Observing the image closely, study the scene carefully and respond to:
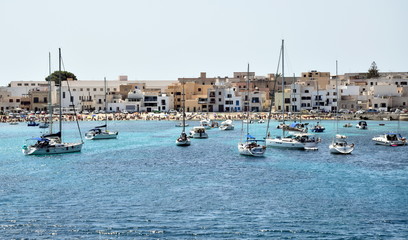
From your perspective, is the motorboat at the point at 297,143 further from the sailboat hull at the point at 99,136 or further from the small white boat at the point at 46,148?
the sailboat hull at the point at 99,136

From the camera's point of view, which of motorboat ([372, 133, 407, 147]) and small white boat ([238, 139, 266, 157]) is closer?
small white boat ([238, 139, 266, 157])

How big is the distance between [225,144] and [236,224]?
4195 centimetres

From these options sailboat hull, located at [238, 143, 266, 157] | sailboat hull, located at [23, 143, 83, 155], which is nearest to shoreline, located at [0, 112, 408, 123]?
sailboat hull, located at [238, 143, 266, 157]

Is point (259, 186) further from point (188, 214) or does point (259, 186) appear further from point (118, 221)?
point (118, 221)

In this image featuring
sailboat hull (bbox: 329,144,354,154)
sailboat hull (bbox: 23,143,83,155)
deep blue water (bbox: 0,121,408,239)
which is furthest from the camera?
sailboat hull (bbox: 329,144,354,154)

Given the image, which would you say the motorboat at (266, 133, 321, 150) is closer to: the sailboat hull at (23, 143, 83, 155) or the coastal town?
the sailboat hull at (23, 143, 83, 155)

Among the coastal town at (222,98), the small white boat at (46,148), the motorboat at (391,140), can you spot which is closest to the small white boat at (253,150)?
the small white boat at (46,148)

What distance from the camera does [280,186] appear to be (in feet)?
131

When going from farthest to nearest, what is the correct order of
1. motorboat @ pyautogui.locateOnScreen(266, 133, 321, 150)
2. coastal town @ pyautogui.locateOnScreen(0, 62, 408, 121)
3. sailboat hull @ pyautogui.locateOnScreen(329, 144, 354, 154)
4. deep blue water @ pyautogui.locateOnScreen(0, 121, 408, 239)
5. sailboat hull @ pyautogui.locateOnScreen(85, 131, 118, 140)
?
coastal town @ pyautogui.locateOnScreen(0, 62, 408, 121) → sailboat hull @ pyautogui.locateOnScreen(85, 131, 118, 140) → motorboat @ pyautogui.locateOnScreen(266, 133, 321, 150) → sailboat hull @ pyautogui.locateOnScreen(329, 144, 354, 154) → deep blue water @ pyautogui.locateOnScreen(0, 121, 408, 239)

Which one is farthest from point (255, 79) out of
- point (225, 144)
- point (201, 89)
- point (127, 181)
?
point (127, 181)

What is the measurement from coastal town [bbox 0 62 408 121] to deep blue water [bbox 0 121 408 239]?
7007 centimetres

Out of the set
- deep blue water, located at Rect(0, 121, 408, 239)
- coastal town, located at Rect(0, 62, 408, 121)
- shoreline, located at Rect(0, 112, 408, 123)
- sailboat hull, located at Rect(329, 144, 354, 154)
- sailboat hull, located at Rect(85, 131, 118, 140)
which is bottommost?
deep blue water, located at Rect(0, 121, 408, 239)

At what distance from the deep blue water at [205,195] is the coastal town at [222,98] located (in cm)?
7007

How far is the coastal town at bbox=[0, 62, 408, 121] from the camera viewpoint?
13025 centimetres
